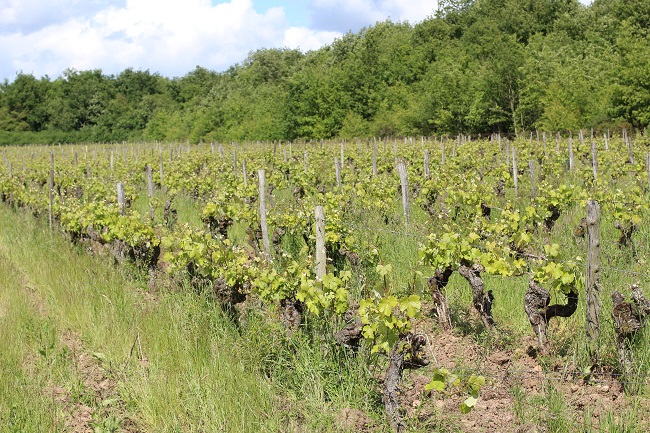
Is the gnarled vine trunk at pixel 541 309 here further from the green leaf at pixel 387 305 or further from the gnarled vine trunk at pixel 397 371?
the green leaf at pixel 387 305

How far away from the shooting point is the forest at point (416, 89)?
36.4 meters

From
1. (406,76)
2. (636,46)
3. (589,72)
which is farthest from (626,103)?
(406,76)

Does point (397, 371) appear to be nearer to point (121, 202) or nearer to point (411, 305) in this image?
point (411, 305)

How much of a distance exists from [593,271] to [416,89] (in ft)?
151

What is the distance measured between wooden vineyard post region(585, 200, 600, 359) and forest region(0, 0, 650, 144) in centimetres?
2832

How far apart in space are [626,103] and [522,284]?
92.2 ft

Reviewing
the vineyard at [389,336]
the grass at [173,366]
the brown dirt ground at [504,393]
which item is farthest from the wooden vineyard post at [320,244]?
the brown dirt ground at [504,393]

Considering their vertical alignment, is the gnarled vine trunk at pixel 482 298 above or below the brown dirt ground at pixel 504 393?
above

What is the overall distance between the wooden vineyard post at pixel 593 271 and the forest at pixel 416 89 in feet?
92.9

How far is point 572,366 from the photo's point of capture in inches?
202

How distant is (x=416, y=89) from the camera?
163 feet

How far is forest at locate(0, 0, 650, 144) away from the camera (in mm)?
36375

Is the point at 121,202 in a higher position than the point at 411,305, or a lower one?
higher

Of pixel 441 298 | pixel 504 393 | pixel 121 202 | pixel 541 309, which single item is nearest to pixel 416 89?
pixel 121 202
